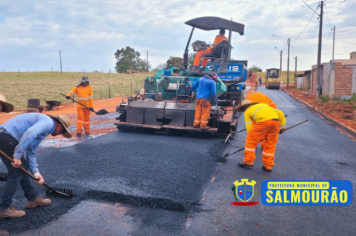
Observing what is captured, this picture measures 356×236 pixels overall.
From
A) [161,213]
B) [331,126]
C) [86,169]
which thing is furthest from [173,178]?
[331,126]

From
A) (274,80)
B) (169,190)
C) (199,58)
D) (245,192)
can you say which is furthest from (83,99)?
(274,80)

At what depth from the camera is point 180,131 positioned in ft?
27.3

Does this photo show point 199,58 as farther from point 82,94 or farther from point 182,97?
point 82,94

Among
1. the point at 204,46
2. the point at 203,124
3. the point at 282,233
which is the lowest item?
the point at 282,233

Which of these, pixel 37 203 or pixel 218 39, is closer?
pixel 37 203

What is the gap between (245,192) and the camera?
441cm

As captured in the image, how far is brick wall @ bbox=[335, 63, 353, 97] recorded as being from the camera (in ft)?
63.1

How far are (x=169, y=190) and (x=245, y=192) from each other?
3.28ft

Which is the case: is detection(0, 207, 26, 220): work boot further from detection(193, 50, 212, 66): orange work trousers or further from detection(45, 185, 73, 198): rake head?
detection(193, 50, 212, 66): orange work trousers

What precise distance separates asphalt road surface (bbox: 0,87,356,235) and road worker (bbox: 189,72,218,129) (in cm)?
53

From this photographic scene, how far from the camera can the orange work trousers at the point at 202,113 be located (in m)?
7.63

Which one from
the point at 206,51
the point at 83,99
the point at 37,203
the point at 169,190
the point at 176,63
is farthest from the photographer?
the point at 176,63

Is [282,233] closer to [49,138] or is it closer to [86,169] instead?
[86,169]

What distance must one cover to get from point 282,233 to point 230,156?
2.95 metres
